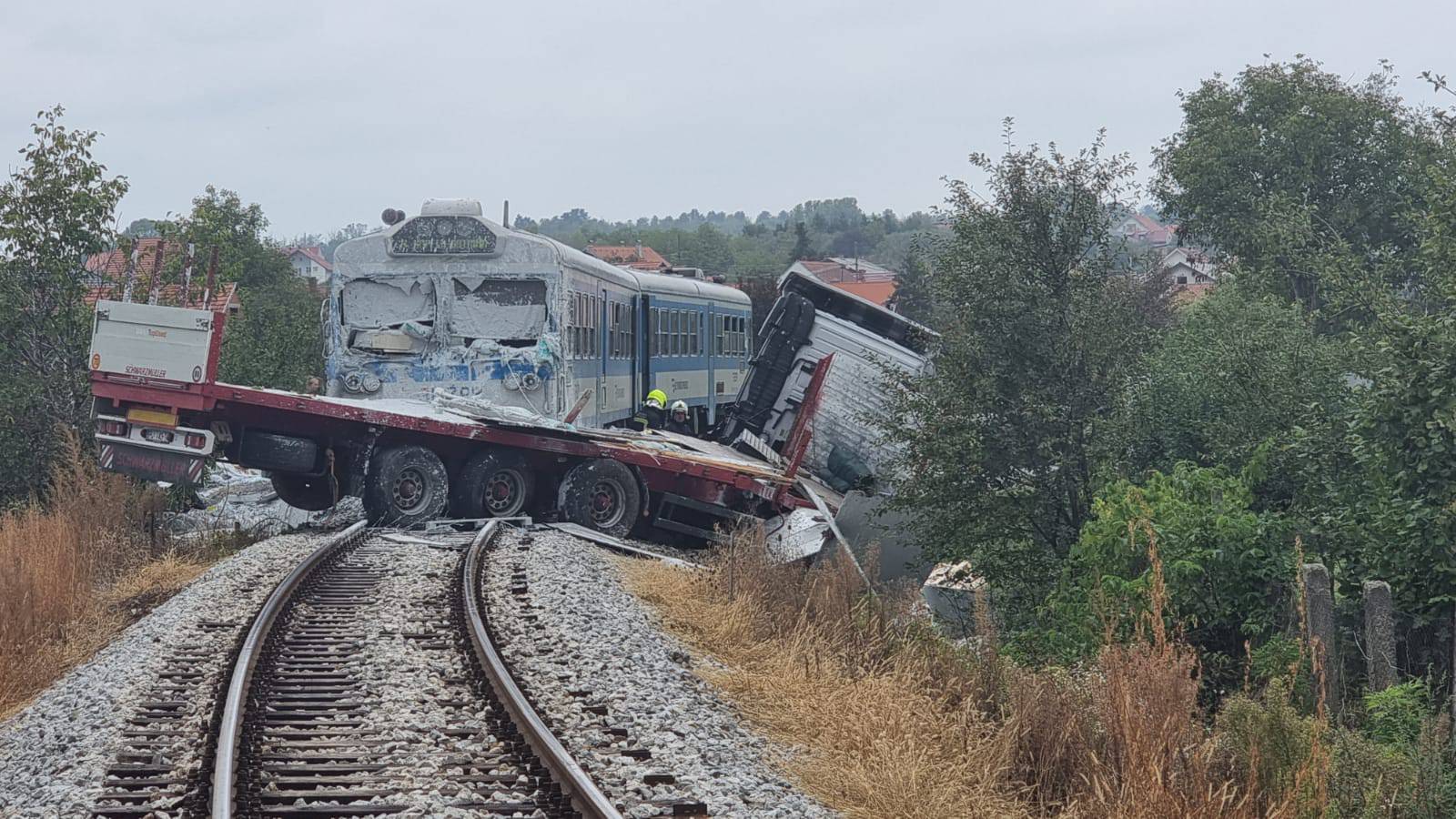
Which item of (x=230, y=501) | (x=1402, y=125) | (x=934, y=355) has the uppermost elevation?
(x=1402, y=125)

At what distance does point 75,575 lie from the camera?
11.8 m

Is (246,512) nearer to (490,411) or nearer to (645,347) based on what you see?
(490,411)

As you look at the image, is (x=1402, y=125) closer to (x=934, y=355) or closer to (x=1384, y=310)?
(x=934, y=355)

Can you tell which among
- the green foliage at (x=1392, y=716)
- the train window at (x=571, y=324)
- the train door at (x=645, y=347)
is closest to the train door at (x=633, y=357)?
the train door at (x=645, y=347)

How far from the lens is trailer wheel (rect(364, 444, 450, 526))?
17.0 meters

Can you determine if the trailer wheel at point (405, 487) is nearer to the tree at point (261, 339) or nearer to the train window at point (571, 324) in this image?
the train window at point (571, 324)

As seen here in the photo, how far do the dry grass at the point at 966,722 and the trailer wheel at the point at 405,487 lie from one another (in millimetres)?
7293

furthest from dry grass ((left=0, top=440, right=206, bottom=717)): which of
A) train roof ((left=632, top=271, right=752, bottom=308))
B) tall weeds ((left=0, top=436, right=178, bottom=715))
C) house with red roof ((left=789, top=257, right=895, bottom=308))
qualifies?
house with red roof ((left=789, top=257, right=895, bottom=308))

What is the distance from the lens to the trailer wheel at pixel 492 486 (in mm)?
17375

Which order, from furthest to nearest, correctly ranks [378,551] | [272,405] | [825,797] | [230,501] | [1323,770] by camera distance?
[230,501], [272,405], [378,551], [825,797], [1323,770]

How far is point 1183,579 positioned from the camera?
10.4 m

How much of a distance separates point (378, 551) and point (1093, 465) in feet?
22.0

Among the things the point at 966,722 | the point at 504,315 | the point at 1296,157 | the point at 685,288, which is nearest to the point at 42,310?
the point at 504,315

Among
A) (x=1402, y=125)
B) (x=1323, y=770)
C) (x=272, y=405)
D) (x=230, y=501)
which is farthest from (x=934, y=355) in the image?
(x=1402, y=125)
